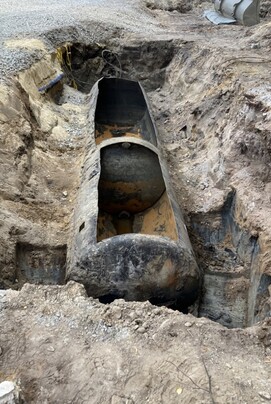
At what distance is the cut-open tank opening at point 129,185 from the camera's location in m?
7.34

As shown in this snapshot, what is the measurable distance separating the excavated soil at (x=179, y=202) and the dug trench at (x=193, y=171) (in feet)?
0.08

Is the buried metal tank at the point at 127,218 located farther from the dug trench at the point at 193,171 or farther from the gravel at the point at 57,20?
the gravel at the point at 57,20

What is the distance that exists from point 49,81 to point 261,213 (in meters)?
6.56

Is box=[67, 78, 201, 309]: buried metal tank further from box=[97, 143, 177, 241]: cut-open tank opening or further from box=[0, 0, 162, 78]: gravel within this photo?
box=[0, 0, 162, 78]: gravel

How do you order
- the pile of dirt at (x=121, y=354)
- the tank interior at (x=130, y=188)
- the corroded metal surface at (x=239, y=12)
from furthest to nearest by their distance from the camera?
the corroded metal surface at (x=239, y=12) < the tank interior at (x=130, y=188) < the pile of dirt at (x=121, y=354)

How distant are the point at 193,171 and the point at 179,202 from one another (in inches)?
39.2

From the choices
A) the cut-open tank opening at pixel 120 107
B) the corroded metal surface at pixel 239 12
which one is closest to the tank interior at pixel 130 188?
the cut-open tank opening at pixel 120 107

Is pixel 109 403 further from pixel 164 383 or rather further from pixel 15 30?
pixel 15 30

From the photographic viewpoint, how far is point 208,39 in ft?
40.0

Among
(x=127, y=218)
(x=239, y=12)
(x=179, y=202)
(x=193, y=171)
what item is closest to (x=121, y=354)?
A: (x=179, y=202)

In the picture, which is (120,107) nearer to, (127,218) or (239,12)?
(127,218)

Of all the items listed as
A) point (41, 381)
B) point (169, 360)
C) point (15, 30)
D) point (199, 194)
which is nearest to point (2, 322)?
point (41, 381)

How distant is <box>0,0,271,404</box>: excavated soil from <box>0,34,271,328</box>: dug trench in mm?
24

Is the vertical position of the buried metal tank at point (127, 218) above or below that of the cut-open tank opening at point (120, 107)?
below
